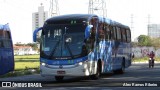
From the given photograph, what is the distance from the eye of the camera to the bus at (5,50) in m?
28.7

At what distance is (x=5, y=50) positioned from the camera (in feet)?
96.5

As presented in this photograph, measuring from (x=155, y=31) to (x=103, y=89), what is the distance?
6150 inches

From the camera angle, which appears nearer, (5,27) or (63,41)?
(63,41)

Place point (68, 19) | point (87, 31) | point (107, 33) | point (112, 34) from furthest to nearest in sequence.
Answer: point (112, 34), point (107, 33), point (68, 19), point (87, 31)

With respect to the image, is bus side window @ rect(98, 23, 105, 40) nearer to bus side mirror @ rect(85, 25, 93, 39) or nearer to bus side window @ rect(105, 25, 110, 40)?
bus side window @ rect(105, 25, 110, 40)

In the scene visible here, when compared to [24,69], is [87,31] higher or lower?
higher

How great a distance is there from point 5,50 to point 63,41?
897cm

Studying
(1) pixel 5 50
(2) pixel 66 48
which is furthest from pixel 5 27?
(2) pixel 66 48

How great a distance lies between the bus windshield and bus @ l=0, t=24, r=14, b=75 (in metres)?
7.52

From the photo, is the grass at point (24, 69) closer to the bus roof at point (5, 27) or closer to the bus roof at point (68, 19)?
the bus roof at point (5, 27)

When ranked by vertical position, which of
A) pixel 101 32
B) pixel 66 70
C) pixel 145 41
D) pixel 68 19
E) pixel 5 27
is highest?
pixel 68 19

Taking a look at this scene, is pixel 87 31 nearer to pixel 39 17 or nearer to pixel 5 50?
pixel 5 50

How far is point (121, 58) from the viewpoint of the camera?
3100 centimetres

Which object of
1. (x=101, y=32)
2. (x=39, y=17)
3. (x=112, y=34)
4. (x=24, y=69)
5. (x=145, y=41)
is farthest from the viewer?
(x=145, y=41)
